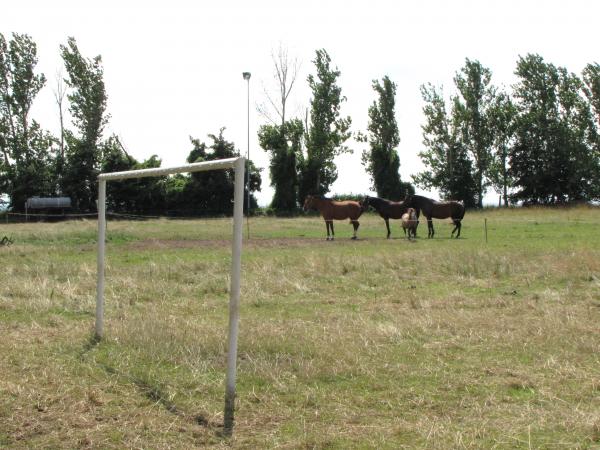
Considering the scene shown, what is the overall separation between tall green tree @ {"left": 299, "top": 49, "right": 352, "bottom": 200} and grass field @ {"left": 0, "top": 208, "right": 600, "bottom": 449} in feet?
128

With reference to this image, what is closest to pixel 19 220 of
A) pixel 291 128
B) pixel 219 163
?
pixel 291 128

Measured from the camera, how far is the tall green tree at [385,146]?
51844mm

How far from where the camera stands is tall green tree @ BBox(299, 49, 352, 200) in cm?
5034

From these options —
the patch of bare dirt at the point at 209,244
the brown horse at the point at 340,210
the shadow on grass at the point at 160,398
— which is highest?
the brown horse at the point at 340,210

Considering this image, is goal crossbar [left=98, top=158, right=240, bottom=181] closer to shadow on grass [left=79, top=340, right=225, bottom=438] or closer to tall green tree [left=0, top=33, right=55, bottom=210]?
shadow on grass [left=79, top=340, right=225, bottom=438]

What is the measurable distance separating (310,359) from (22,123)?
4683 centimetres

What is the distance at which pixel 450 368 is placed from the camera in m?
5.46

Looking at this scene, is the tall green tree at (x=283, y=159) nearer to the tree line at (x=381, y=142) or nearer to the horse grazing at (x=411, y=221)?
the tree line at (x=381, y=142)

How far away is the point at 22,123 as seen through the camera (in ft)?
153

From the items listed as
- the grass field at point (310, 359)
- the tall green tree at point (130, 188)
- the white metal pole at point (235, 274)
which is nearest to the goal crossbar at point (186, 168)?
the white metal pole at point (235, 274)

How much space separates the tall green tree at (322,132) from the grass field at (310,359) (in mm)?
38883

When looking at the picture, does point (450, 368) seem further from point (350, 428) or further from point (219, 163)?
point (219, 163)

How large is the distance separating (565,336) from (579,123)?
158ft

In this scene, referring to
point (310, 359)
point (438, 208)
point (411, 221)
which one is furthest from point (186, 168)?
point (438, 208)
